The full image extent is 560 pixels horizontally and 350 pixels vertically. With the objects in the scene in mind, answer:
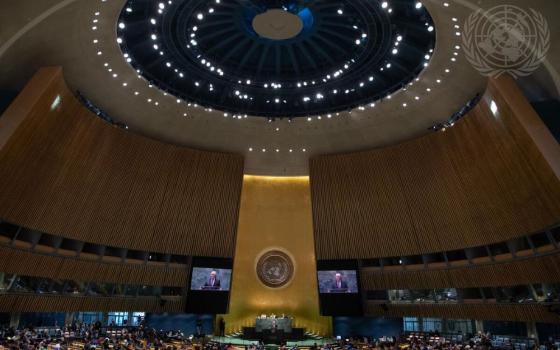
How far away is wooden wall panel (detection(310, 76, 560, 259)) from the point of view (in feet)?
48.9

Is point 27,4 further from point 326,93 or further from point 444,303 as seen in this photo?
point 444,303

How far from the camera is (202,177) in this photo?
22078 mm

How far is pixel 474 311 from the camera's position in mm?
18141

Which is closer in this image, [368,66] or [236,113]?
Result: [368,66]

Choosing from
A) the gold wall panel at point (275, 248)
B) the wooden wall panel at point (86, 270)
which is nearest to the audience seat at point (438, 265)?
the gold wall panel at point (275, 248)

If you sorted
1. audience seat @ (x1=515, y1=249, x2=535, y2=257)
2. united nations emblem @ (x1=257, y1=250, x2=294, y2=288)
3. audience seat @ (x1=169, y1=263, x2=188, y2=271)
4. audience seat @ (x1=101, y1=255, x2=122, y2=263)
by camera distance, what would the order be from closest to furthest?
audience seat @ (x1=515, y1=249, x2=535, y2=257), audience seat @ (x1=101, y1=255, x2=122, y2=263), audience seat @ (x1=169, y1=263, x2=188, y2=271), united nations emblem @ (x1=257, y1=250, x2=294, y2=288)

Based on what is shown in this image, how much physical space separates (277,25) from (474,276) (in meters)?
13.4

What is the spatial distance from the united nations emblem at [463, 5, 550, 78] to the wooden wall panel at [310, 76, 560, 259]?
1.08 meters

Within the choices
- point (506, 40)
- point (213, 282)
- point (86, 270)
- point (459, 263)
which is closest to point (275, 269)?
point (213, 282)

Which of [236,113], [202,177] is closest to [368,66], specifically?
[236,113]

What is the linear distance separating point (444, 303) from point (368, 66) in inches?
441

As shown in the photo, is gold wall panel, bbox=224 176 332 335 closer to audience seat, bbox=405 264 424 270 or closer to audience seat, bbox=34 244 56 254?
audience seat, bbox=405 264 424 270

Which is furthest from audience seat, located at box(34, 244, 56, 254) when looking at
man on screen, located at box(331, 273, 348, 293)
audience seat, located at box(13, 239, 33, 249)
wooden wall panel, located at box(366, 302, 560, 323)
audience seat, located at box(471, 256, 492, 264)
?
audience seat, located at box(471, 256, 492, 264)

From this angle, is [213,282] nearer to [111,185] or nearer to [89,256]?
[89,256]
